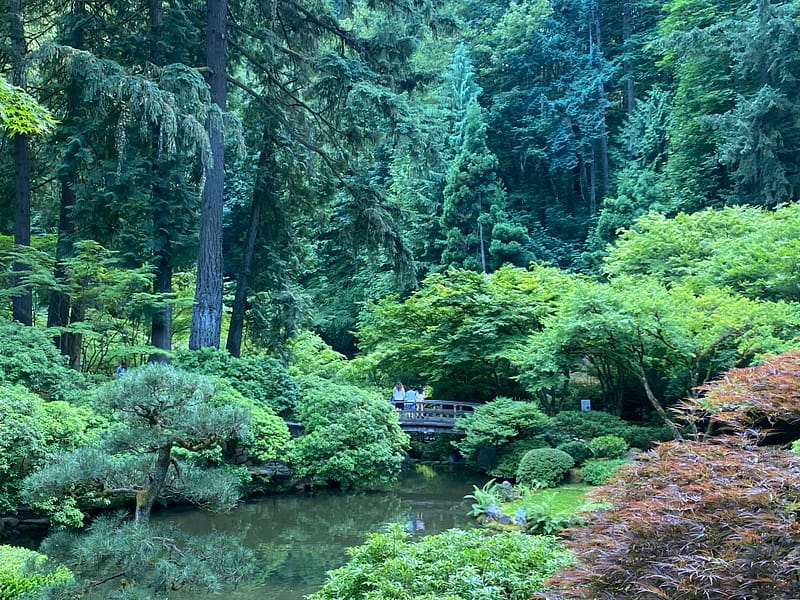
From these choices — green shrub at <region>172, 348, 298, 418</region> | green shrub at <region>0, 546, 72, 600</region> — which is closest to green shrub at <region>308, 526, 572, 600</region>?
green shrub at <region>0, 546, 72, 600</region>

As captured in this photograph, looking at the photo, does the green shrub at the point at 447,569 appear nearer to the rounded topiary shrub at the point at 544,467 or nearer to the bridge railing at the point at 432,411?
the rounded topiary shrub at the point at 544,467

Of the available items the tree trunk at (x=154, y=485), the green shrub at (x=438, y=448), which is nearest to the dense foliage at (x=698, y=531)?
the tree trunk at (x=154, y=485)

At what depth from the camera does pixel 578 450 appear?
1258cm

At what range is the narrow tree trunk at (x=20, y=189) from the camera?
1232 centimetres

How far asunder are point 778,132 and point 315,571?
1769 centimetres

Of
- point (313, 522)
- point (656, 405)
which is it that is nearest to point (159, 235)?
point (313, 522)

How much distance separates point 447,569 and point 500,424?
9168 mm

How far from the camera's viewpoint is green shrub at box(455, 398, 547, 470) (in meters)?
13.4

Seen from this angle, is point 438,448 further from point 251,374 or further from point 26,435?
point 26,435

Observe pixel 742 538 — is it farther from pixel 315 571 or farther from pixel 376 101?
pixel 376 101

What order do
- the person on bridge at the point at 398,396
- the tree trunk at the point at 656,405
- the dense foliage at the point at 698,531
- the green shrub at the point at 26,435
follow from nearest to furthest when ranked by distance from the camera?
the dense foliage at the point at 698,531, the green shrub at the point at 26,435, the tree trunk at the point at 656,405, the person on bridge at the point at 398,396

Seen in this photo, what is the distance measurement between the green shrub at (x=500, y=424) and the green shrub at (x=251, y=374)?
397 centimetres

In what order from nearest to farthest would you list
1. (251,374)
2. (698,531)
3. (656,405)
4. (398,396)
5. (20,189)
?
1. (698,531)
2. (656,405)
3. (251,374)
4. (20,189)
5. (398,396)

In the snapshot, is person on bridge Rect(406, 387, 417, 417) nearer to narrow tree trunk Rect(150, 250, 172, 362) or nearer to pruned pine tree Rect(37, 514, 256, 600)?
narrow tree trunk Rect(150, 250, 172, 362)
